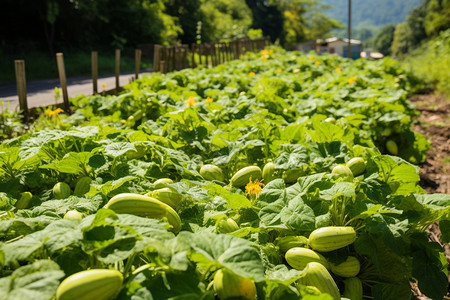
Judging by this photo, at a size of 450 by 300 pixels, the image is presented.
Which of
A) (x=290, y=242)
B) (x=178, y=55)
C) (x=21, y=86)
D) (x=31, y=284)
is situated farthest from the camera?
(x=178, y=55)

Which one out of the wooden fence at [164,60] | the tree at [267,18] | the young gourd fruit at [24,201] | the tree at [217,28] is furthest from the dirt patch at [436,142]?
the tree at [267,18]

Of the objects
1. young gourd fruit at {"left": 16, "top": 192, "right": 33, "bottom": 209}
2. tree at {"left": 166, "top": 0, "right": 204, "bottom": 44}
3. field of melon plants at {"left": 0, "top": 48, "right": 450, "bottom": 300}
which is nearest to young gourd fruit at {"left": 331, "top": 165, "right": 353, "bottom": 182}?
field of melon plants at {"left": 0, "top": 48, "right": 450, "bottom": 300}

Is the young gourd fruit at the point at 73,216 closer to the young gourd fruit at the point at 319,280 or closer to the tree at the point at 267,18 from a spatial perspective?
the young gourd fruit at the point at 319,280

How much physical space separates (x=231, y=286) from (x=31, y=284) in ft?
1.91

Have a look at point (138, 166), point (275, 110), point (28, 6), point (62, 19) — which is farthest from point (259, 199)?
point (62, 19)

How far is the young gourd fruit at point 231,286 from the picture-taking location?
1.15m

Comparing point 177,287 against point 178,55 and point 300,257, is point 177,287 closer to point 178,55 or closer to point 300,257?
point 300,257

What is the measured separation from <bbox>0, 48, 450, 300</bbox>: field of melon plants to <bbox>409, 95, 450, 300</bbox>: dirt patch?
0.73m

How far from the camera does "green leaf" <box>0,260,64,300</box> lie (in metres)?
0.95

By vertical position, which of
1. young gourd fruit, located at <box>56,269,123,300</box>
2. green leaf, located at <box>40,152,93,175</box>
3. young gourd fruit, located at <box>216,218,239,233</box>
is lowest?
young gourd fruit, located at <box>216,218,239,233</box>

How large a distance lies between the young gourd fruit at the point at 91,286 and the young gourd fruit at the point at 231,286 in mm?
312

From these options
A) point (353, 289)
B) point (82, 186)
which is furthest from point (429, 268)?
point (82, 186)

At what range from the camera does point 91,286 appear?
104cm

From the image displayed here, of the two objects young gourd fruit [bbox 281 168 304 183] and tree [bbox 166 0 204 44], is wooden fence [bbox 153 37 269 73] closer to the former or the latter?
young gourd fruit [bbox 281 168 304 183]
